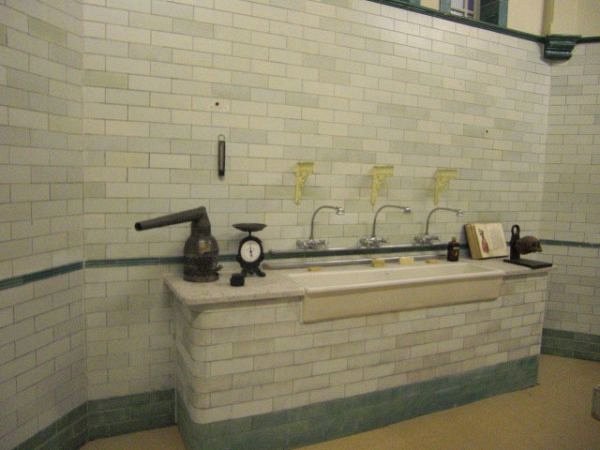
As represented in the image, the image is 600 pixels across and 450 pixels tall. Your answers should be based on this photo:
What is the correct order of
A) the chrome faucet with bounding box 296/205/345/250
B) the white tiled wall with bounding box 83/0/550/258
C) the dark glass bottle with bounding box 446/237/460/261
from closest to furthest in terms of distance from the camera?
the white tiled wall with bounding box 83/0/550/258 < the chrome faucet with bounding box 296/205/345/250 < the dark glass bottle with bounding box 446/237/460/261

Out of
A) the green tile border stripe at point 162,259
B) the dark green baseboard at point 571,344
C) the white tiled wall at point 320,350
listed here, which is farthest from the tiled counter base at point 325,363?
the dark green baseboard at point 571,344

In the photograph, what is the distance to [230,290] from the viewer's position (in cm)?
242

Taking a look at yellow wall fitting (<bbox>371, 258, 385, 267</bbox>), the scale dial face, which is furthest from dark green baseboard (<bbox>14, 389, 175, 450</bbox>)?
yellow wall fitting (<bbox>371, 258, 385, 267</bbox>)

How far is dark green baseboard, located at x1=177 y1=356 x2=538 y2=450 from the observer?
8.16 feet

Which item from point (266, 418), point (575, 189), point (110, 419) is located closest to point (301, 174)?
point (266, 418)

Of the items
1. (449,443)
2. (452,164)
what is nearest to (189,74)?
(452,164)

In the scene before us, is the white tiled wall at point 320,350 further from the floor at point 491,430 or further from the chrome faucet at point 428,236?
the chrome faucet at point 428,236

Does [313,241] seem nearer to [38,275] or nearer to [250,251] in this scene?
[250,251]

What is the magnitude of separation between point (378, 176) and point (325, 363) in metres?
1.44

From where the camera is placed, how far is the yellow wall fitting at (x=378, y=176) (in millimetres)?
3296

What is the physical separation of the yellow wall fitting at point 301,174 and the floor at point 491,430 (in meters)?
1.63

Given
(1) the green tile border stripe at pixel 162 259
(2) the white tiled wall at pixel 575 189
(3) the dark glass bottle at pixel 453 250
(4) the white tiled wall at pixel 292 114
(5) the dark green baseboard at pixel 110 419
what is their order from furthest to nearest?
(2) the white tiled wall at pixel 575 189 → (3) the dark glass bottle at pixel 453 250 → (4) the white tiled wall at pixel 292 114 → (5) the dark green baseboard at pixel 110 419 → (1) the green tile border stripe at pixel 162 259

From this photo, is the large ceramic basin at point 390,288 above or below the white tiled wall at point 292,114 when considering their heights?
below

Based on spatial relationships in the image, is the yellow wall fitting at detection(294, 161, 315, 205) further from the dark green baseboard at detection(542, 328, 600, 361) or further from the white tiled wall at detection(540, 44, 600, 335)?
the dark green baseboard at detection(542, 328, 600, 361)
